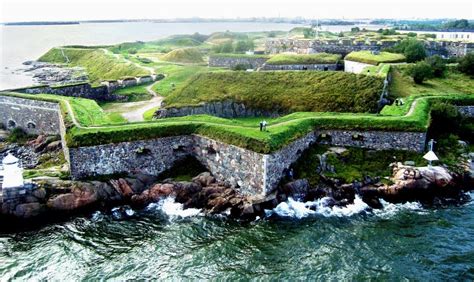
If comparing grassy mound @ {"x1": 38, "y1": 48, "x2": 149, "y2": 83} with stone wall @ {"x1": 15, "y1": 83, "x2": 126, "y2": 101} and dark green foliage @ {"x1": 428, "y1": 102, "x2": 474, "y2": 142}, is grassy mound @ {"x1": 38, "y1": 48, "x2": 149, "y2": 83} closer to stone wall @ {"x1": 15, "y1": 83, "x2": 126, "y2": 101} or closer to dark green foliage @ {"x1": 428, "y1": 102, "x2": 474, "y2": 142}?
stone wall @ {"x1": 15, "y1": 83, "x2": 126, "y2": 101}

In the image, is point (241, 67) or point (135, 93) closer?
point (135, 93)

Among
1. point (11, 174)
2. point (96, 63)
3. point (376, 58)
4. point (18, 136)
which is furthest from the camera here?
point (96, 63)

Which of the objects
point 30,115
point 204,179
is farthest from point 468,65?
point 30,115

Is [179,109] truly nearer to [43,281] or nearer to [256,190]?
[256,190]

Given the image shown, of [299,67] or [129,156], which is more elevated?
[299,67]

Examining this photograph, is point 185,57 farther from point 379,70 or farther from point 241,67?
point 379,70

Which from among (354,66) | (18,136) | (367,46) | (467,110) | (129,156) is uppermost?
(367,46)

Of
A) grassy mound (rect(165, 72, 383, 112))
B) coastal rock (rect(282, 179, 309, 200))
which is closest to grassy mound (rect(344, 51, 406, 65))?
grassy mound (rect(165, 72, 383, 112))
